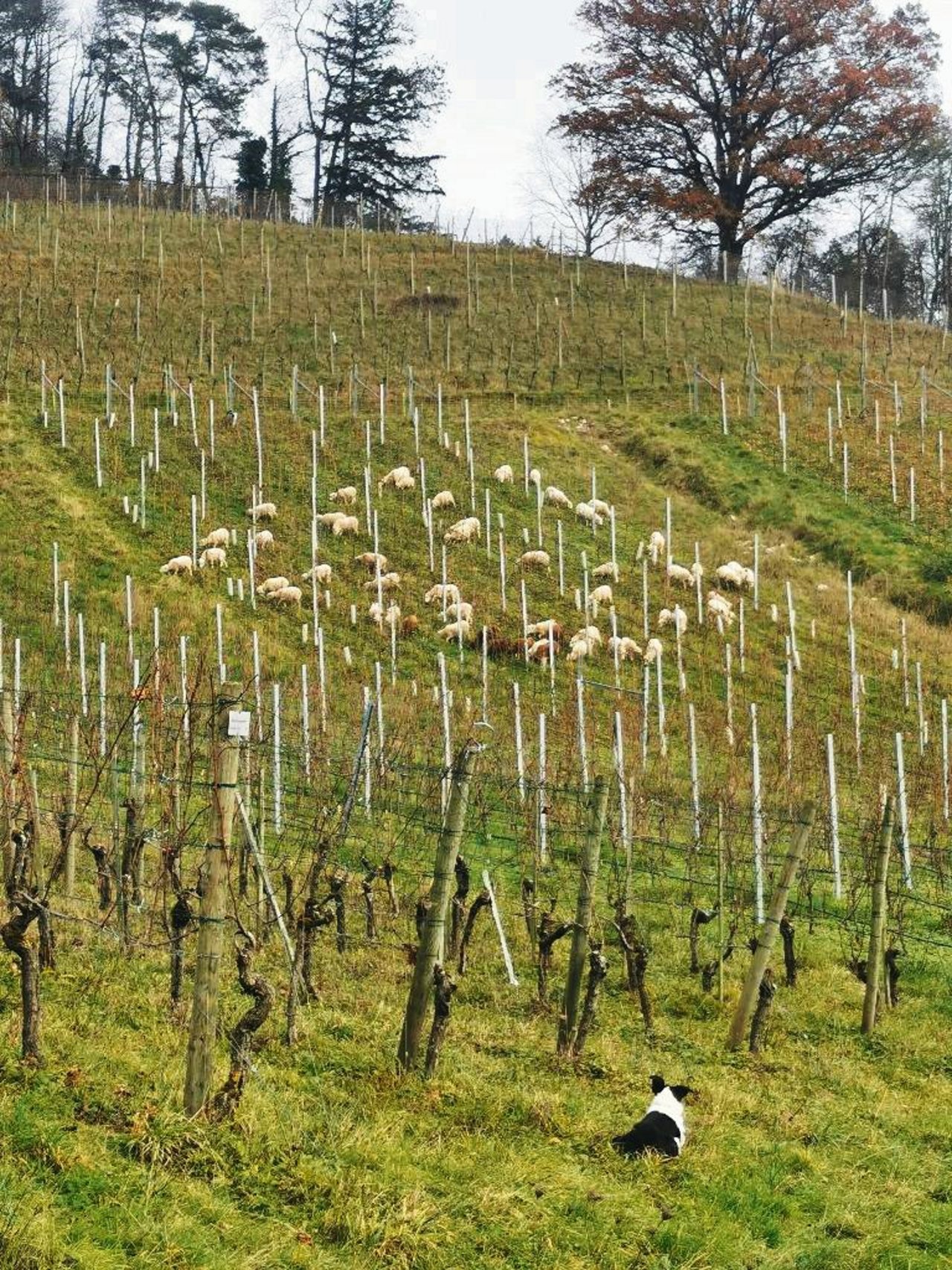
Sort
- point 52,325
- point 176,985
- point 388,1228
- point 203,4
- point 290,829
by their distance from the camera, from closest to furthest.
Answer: point 388,1228, point 176,985, point 290,829, point 52,325, point 203,4

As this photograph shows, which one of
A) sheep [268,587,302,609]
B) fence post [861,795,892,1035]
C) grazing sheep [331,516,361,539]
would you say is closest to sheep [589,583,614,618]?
grazing sheep [331,516,361,539]

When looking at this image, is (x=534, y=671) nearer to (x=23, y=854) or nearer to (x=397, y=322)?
(x=23, y=854)

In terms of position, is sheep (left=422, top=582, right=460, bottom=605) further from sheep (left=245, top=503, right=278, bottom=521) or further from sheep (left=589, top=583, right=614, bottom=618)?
sheep (left=245, top=503, right=278, bottom=521)

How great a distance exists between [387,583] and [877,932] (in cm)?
1537

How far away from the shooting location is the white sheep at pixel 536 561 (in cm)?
2539

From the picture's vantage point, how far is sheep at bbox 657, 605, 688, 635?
23.2 meters

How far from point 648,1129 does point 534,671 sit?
14.8 metres

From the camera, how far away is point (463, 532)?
2591 cm

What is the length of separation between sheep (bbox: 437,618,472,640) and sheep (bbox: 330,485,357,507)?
557 cm

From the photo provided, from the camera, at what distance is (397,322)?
128 feet

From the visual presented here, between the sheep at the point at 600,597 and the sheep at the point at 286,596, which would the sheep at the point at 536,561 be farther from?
the sheep at the point at 286,596

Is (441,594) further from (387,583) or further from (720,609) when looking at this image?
(720,609)

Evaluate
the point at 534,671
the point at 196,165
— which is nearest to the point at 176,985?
the point at 534,671

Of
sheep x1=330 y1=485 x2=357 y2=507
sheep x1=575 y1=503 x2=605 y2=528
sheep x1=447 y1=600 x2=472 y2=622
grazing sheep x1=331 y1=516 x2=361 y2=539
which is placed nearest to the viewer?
sheep x1=447 y1=600 x2=472 y2=622
